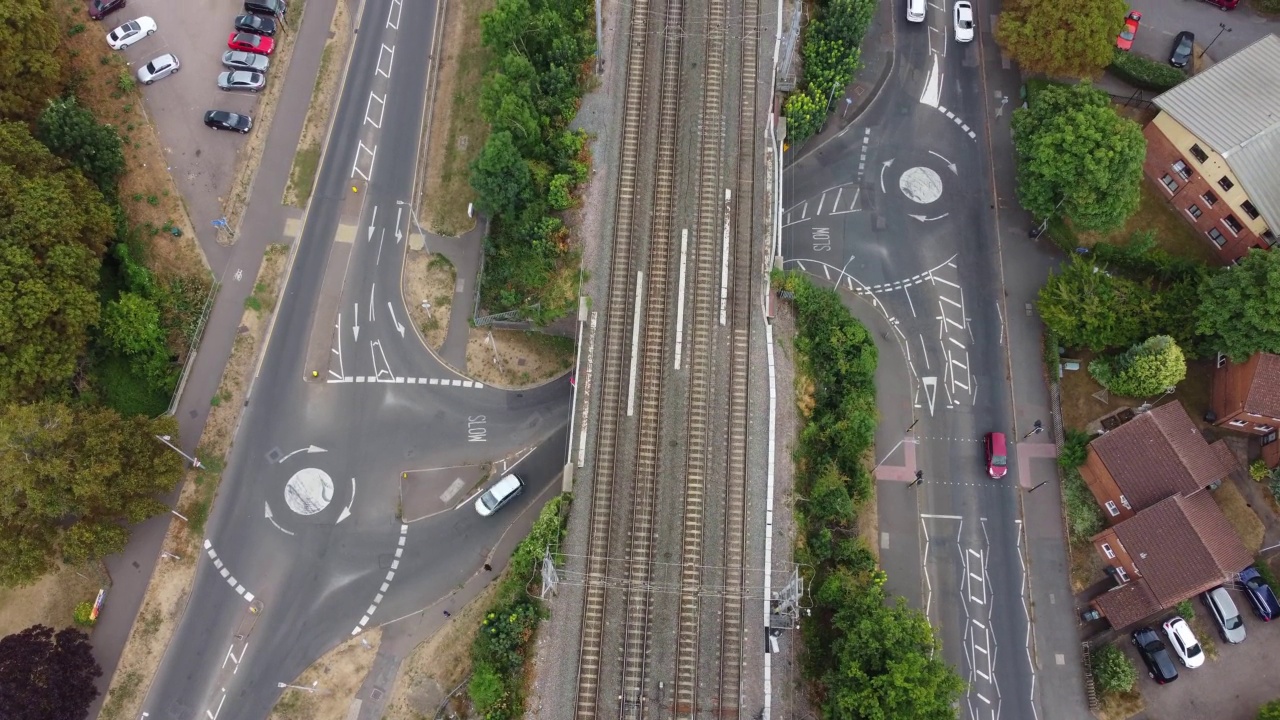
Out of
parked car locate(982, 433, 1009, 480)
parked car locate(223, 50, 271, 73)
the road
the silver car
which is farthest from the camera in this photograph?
parked car locate(223, 50, 271, 73)

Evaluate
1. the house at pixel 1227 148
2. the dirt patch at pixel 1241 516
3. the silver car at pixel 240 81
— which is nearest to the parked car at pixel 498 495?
the silver car at pixel 240 81

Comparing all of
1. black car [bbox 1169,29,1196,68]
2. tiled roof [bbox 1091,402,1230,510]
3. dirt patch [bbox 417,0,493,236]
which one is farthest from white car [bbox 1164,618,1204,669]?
dirt patch [bbox 417,0,493,236]

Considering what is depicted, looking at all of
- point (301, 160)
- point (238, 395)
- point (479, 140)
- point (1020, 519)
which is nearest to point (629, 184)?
point (479, 140)

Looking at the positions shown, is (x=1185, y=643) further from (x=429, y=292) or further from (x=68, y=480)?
(x=68, y=480)

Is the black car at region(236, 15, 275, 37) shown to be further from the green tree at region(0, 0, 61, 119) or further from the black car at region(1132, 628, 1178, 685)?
the black car at region(1132, 628, 1178, 685)

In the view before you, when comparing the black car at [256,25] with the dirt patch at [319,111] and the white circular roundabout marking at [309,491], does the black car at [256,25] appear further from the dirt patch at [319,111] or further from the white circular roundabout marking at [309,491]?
the white circular roundabout marking at [309,491]

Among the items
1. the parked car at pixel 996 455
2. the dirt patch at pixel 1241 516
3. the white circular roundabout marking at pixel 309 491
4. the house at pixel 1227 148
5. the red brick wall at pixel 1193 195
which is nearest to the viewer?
the dirt patch at pixel 1241 516

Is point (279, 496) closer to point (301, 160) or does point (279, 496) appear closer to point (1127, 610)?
point (301, 160)
